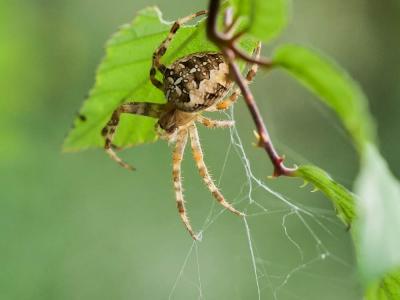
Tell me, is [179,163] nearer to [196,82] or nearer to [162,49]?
[196,82]

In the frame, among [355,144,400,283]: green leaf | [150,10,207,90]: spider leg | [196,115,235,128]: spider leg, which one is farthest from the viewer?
[196,115,235,128]: spider leg

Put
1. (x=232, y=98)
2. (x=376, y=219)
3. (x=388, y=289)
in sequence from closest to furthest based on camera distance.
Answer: (x=376, y=219), (x=388, y=289), (x=232, y=98)

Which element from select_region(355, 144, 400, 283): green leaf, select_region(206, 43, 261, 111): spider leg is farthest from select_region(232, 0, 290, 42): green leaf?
select_region(206, 43, 261, 111): spider leg

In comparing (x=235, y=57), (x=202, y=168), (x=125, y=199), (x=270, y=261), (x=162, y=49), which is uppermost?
(x=235, y=57)

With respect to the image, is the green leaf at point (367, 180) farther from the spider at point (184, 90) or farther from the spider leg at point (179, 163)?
the spider leg at point (179, 163)

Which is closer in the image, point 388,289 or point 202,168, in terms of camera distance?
point 388,289

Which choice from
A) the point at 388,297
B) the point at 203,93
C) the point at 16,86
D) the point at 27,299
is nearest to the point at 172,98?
the point at 203,93

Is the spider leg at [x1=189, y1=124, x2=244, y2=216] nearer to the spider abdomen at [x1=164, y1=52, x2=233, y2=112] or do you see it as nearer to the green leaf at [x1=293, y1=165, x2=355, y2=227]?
the spider abdomen at [x1=164, y1=52, x2=233, y2=112]

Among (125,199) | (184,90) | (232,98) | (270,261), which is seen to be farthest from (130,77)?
(125,199)
